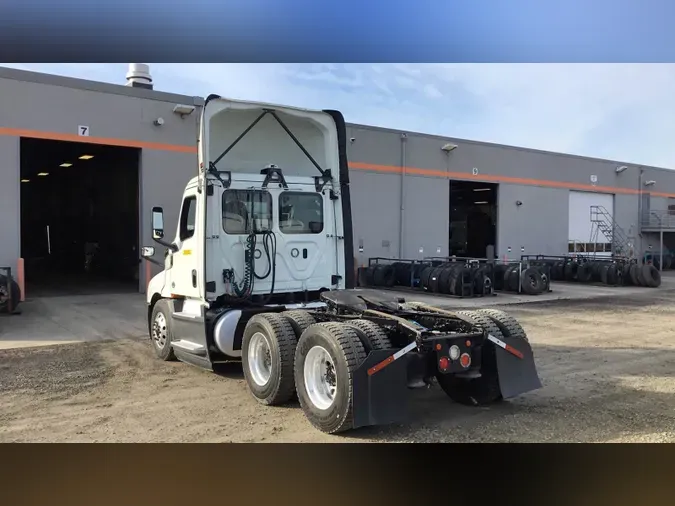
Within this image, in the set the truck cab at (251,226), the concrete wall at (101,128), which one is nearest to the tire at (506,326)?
the truck cab at (251,226)

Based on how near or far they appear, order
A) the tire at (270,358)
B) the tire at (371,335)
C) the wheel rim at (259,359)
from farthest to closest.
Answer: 1. the wheel rim at (259,359)
2. the tire at (270,358)
3. the tire at (371,335)

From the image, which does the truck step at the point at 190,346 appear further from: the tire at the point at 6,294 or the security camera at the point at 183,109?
the security camera at the point at 183,109

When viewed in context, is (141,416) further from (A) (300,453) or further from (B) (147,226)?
(B) (147,226)

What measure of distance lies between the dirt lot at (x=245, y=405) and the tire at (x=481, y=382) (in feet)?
0.45

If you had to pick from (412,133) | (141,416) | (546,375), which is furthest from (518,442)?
(412,133)

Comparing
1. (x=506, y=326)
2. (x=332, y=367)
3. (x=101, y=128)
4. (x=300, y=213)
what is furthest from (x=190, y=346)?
(x=101, y=128)

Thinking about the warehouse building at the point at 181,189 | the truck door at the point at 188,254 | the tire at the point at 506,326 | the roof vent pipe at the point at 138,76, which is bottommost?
the tire at the point at 506,326

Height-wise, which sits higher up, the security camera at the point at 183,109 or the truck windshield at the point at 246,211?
the security camera at the point at 183,109

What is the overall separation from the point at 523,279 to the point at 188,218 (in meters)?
14.0

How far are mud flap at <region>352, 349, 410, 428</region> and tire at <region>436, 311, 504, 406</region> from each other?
0.56 m

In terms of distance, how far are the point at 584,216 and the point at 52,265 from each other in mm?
27663

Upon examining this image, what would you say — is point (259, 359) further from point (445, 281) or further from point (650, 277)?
point (650, 277)

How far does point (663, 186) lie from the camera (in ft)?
118

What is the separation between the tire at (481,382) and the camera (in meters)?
5.59
